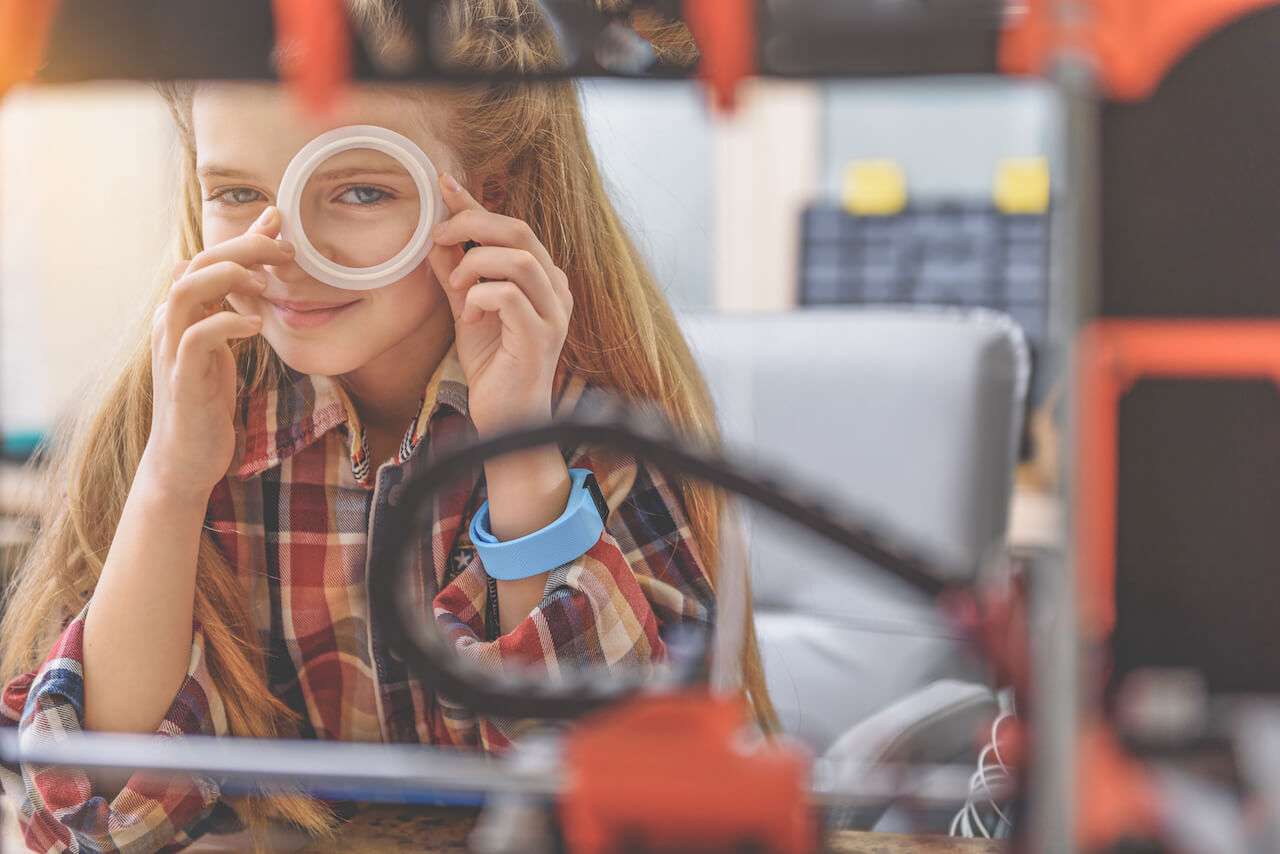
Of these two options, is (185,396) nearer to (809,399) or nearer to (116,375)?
(116,375)

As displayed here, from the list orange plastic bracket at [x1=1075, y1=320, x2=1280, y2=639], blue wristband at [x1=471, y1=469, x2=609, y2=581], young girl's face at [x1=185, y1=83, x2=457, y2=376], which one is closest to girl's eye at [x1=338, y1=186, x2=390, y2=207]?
young girl's face at [x1=185, y1=83, x2=457, y2=376]

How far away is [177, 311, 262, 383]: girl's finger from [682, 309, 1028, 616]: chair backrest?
1.61 feet

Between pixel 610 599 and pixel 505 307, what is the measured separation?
112 millimetres

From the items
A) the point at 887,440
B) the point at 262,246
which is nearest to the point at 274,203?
the point at 262,246

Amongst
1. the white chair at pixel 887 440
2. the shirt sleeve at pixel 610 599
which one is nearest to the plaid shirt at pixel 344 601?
the shirt sleeve at pixel 610 599

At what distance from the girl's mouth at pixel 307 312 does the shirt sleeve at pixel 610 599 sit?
97mm

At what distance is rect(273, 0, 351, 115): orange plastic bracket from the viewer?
280 millimetres

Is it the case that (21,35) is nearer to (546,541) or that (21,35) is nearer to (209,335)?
(209,335)

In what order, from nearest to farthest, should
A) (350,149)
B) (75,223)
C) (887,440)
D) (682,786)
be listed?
(682,786) < (350,149) < (75,223) < (887,440)

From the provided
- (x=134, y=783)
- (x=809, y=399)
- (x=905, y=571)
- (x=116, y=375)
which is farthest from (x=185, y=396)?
(x=809, y=399)

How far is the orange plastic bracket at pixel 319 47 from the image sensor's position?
28cm

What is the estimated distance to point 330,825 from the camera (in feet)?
1.47

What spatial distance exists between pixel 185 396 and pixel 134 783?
0.15 m

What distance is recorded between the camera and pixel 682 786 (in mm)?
258
